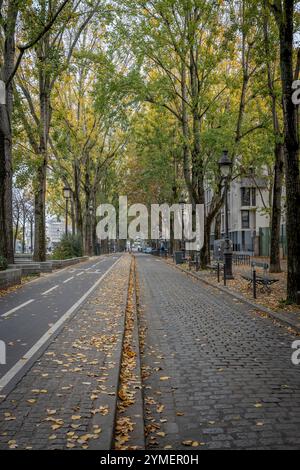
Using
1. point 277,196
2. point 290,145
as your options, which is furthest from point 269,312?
point 277,196

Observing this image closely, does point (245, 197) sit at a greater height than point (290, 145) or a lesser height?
greater

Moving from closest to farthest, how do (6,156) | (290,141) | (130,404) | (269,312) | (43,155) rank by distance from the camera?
(130,404) → (269,312) → (290,141) → (6,156) → (43,155)

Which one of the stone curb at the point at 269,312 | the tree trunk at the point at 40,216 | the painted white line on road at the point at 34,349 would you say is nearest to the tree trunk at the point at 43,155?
the tree trunk at the point at 40,216

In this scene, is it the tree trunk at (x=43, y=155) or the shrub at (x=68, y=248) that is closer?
the tree trunk at (x=43, y=155)

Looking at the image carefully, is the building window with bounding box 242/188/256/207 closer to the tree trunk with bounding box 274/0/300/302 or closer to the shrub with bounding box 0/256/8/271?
the shrub with bounding box 0/256/8/271

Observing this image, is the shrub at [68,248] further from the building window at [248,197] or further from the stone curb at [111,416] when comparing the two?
the stone curb at [111,416]

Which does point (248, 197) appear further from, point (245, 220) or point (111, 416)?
point (111, 416)

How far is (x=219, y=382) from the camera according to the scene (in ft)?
20.1

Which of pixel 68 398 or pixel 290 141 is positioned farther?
pixel 290 141

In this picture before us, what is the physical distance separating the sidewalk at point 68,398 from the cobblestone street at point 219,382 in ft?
1.66

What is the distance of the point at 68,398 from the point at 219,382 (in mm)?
2052

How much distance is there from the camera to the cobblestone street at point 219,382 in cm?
447
